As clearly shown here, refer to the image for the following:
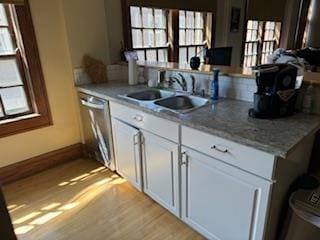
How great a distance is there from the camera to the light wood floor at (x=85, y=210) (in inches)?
70.7

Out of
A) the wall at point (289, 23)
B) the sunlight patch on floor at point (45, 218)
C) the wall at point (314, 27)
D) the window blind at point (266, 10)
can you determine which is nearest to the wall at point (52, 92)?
the sunlight patch on floor at point (45, 218)

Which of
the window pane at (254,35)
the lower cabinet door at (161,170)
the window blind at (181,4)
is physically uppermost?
the window blind at (181,4)

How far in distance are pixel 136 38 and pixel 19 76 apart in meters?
1.45

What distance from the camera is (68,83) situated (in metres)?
2.63

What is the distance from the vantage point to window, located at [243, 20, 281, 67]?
4969mm

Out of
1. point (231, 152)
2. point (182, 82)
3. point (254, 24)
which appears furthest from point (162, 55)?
point (254, 24)

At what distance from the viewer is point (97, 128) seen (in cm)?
245

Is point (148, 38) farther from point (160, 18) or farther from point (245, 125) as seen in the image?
point (245, 125)

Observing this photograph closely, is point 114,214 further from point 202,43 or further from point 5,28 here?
point 202,43

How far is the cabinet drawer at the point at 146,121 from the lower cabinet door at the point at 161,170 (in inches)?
2.0

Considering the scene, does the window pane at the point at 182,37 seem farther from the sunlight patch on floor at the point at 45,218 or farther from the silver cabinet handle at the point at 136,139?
the sunlight patch on floor at the point at 45,218

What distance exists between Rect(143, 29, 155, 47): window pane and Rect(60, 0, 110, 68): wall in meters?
0.66

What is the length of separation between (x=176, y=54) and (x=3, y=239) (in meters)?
3.28

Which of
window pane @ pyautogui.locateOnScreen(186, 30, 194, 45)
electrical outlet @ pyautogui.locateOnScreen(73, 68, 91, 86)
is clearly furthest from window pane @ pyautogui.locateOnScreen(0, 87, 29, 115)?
window pane @ pyautogui.locateOnScreen(186, 30, 194, 45)
